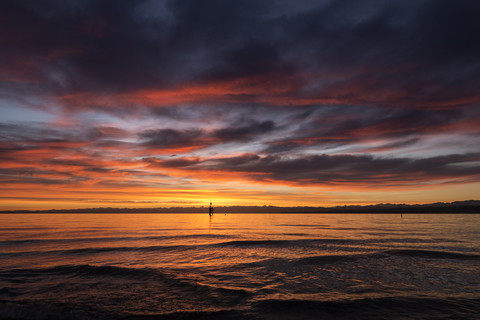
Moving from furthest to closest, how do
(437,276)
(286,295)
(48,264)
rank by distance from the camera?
(48,264), (437,276), (286,295)

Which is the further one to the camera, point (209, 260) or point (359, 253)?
point (359, 253)

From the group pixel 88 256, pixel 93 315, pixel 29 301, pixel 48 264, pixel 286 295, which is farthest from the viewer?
pixel 88 256

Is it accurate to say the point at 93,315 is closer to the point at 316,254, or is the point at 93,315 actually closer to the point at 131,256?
the point at 131,256

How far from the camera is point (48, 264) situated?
56.2ft

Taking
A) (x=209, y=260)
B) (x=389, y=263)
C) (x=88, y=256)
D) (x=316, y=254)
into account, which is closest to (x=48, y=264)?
(x=88, y=256)

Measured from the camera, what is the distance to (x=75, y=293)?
11070 mm

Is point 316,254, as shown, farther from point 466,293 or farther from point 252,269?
point 466,293

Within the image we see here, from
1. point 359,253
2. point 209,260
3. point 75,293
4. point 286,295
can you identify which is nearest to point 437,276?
point 359,253

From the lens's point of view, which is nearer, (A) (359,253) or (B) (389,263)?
(B) (389,263)

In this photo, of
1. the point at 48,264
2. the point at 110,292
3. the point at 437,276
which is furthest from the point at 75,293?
the point at 437,276

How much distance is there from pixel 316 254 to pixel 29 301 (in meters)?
18.1

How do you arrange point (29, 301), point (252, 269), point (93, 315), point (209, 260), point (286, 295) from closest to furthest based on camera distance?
point (93, 315)
point (29, 301)
point (286, 295)
point (252, 269)
point (209, 260)

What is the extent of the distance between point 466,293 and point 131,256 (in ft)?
67.8

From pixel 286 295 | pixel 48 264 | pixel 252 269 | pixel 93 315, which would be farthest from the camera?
pixel 48 264
